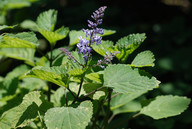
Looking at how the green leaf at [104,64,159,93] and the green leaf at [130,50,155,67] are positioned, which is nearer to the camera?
the green leaf at [104,64,159,93]

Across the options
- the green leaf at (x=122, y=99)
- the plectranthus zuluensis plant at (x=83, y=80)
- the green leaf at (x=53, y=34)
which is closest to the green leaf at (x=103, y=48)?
the plectranthus zuluensis plant at (x=83, y=80)

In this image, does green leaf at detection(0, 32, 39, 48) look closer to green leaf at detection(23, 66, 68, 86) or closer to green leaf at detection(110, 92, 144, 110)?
green leaf at detection(23, 66, 68, 86)

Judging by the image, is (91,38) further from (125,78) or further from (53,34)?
(53,34)

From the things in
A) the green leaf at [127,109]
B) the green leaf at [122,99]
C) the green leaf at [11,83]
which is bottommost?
the green leaf at [127,109]

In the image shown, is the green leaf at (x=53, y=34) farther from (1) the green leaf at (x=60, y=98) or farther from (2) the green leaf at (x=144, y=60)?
(2) the green leaf at (x=144, y=60)

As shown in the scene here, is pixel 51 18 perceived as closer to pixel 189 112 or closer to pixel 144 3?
pixel 189 112

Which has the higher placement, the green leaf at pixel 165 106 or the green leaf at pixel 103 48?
the green leaf at pixel 103 48

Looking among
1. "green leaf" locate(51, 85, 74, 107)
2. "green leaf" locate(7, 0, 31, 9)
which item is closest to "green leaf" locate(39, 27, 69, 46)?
"green leaf" locate(51, 85, 74, 107)
